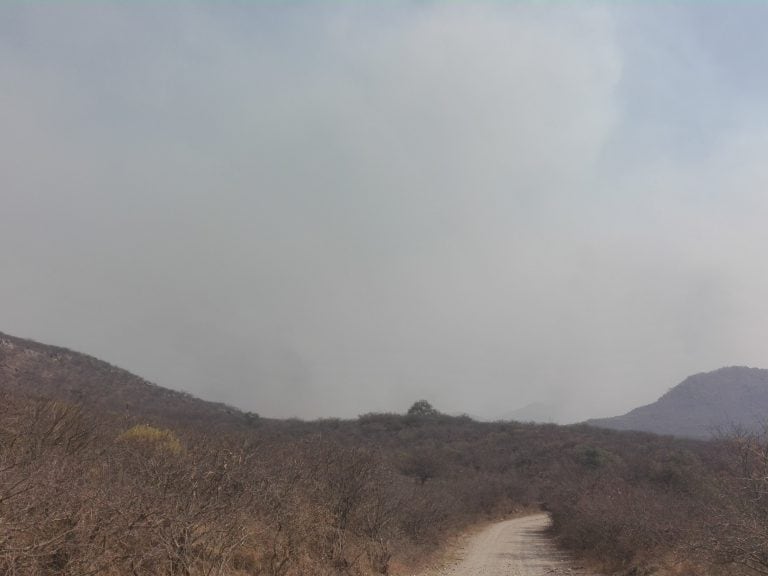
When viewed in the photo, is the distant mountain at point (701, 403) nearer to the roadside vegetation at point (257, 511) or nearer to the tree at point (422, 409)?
the tree at point (422, 409)

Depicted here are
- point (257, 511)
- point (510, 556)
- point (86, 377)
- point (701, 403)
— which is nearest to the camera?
point (257, 511)

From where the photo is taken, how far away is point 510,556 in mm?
21938

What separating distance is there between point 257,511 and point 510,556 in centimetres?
1342

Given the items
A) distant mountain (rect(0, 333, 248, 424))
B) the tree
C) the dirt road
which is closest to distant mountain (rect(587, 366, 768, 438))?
the tree

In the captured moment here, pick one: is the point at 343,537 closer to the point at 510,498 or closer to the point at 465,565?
the point at 465,565

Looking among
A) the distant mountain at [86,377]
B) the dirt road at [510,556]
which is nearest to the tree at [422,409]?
the distant mountain at [86,377]

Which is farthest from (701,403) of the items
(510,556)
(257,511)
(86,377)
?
(257,511)

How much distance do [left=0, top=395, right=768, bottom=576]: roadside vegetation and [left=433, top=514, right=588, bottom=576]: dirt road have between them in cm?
124

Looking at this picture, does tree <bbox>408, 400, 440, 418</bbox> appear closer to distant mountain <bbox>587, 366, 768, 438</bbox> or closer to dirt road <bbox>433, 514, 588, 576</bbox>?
distant mountain <bbox>587, 366, 768, 438</bbox>

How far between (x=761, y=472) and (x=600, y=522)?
10.9m

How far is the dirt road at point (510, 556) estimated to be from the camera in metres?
18.2

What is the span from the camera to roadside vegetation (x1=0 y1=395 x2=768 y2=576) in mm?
7922

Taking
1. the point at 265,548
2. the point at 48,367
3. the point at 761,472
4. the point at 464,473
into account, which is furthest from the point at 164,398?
the point at 761,472

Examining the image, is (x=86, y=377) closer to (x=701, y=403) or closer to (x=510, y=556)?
(x=510, y=556)
